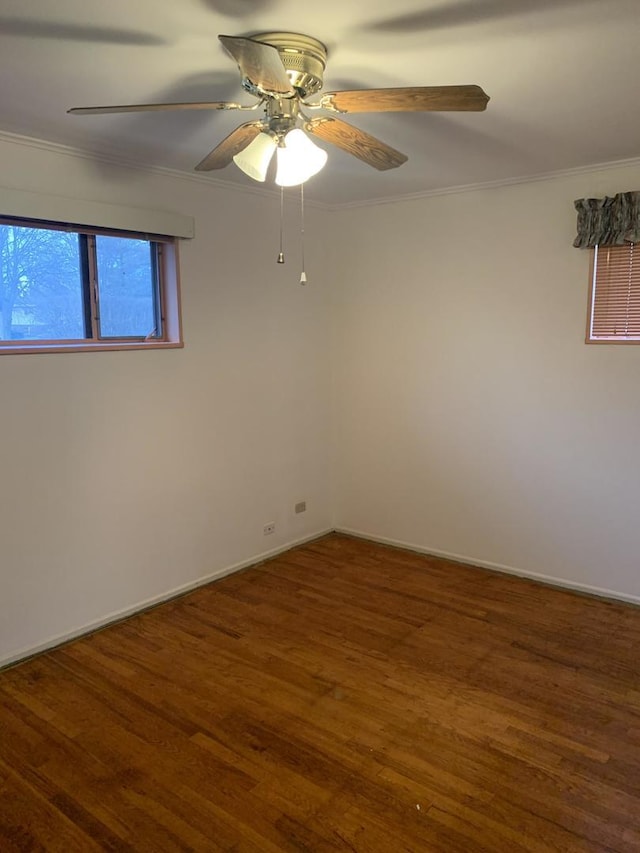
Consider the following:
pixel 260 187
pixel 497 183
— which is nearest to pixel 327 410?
pixel 260 187

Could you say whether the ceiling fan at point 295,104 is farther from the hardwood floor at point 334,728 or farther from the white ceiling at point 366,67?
the hardwood floor at point 334,728

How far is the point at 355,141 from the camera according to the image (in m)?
2.22

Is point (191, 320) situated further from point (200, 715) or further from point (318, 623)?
point (200, 715)

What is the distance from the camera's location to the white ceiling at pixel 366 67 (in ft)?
5.75

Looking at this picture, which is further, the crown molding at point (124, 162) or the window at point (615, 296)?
the window at point (615, 296)

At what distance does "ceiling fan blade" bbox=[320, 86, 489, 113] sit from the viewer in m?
1.74

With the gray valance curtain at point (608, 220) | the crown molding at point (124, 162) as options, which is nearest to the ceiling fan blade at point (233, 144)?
the crown molding at point (124, 162)

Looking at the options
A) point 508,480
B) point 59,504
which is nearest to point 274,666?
point 59,504

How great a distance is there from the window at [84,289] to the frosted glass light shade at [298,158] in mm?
1410

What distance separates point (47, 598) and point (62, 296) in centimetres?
152

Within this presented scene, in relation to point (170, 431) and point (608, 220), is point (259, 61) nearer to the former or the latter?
point (170, 431)

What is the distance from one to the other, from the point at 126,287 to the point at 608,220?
265 centimetres

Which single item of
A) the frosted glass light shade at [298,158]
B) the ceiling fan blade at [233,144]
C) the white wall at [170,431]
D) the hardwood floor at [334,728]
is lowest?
the hardwood floor at [334,728]

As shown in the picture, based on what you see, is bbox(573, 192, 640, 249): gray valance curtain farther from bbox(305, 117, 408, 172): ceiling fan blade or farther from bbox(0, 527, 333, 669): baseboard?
bbox(0, 527, 333, 669): baseboard
